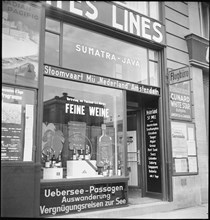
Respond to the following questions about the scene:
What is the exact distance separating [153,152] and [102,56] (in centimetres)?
290

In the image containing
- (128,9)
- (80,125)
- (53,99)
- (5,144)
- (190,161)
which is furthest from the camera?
(190,161)

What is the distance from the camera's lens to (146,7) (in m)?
8.50

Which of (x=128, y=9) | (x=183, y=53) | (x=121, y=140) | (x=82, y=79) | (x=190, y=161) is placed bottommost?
(x=190, y=161)

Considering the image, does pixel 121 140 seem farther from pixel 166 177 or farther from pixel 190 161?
pixel 190 161

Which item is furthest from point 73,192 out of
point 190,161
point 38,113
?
point 190,161

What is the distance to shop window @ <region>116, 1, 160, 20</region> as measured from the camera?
8.17m

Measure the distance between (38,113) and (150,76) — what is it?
11.7 feet

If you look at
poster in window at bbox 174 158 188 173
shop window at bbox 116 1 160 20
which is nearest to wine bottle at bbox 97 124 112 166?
poster in window at bbox 174 158 188 173

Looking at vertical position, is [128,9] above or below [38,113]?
above

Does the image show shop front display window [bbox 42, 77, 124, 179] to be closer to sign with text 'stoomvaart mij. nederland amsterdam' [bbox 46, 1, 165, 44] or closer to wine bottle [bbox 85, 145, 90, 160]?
wine bottle [bbox 85, 145, 90, 160]

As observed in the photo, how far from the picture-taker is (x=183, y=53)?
9.04 metres

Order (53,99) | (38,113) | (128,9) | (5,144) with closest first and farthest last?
(5,144) → (38,113) → (53,99) → (128,9)

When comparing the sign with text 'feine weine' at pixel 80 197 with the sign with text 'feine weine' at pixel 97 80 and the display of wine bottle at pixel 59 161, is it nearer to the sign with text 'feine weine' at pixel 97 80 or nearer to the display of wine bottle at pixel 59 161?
the display of wine bottle at pixel 59 161

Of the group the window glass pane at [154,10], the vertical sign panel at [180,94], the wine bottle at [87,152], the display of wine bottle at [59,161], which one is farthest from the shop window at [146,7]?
the display of wine bottle at [59,161]
